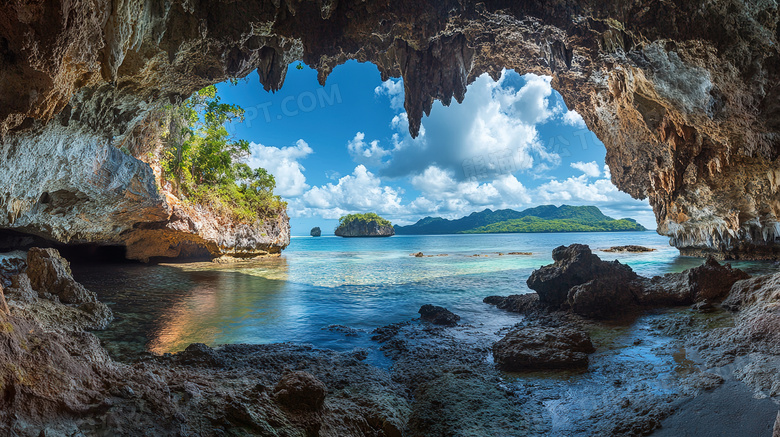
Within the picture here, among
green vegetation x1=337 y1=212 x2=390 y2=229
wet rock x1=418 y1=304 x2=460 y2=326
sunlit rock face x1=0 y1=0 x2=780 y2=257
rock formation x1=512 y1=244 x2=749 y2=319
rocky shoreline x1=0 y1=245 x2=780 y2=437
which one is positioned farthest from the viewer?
green vegetation x1=337 y1=212 x2=390 y2=229

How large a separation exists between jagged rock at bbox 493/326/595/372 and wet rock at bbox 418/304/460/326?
2.42m

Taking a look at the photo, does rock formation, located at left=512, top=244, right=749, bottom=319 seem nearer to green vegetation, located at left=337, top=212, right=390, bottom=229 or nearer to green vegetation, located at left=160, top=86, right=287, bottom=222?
green vegetation, located at left=160, top=86, right=287, bottom=222

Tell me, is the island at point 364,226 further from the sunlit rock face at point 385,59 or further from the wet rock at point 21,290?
the wet rock at point 21,290

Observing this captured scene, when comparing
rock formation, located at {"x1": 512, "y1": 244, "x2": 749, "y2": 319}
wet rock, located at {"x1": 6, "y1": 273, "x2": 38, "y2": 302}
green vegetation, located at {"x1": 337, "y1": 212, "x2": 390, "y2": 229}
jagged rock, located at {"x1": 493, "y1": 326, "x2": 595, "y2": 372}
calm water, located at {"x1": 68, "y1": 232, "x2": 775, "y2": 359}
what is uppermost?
green vegetation, located at {"x1": 337, "y1": 212, "x2": 390, "y2": 229}

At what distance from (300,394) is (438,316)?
5.78m

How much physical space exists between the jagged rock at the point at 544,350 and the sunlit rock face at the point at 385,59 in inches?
272

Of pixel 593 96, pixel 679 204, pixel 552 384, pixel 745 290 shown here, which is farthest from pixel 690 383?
pixel 679 204

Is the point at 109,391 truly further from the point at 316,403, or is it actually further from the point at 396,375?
the point at 396,375

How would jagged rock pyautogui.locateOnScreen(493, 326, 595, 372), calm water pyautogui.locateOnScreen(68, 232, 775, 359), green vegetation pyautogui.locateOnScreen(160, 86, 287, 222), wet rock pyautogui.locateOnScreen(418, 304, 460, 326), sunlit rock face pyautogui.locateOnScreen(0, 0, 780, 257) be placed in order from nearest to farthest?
sunlit rock face pyautogui.locateOnScreen(0, 0, 780, 257) → jagged rock pyautogui.locateOnScreen(493, 326, 595, 372) → calm water pyautogui.locateOnScreen(68, 232, 775, 359) → wet rock pyautogui.locateOnScreen(418, 304, 460, 326) → green vegetation pyautogui.locateOnScreen(160, 86, 287, 222)

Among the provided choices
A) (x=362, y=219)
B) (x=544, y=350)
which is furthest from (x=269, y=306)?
(x=362, y=219)

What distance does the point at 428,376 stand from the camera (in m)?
4.88

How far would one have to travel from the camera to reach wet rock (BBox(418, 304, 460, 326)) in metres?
8.18

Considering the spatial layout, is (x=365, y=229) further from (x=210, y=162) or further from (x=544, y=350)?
(x=544, y=350)

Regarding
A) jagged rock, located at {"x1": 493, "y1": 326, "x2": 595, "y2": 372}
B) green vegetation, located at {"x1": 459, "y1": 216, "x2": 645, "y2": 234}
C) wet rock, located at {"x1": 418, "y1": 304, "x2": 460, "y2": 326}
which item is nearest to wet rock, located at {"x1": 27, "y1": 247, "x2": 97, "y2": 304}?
wet rock, located at {"x1": 418, "y1": 304, "x2": 460, "y2": 326}
